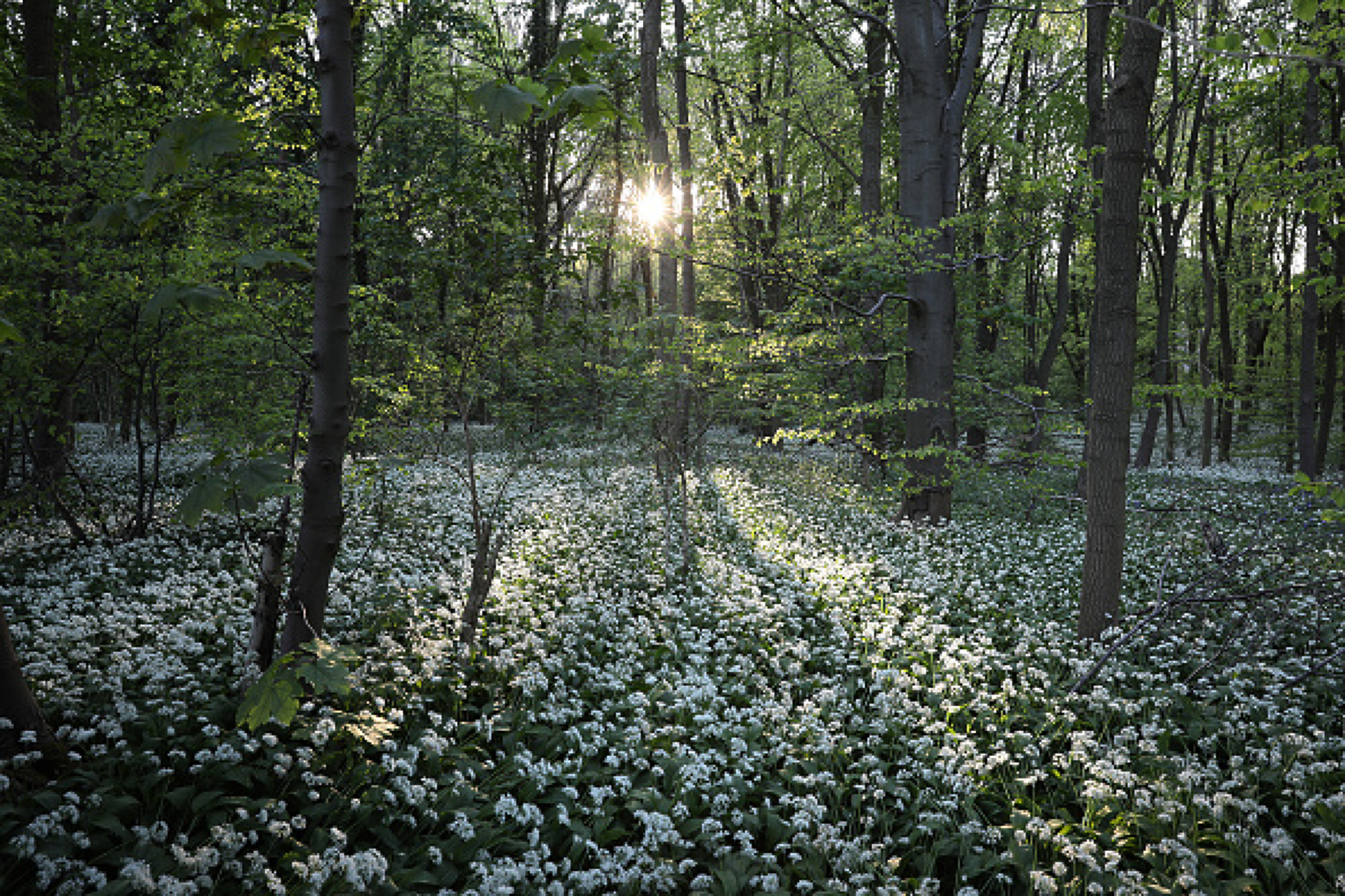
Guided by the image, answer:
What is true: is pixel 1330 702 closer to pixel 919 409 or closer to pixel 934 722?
pixel 934 722

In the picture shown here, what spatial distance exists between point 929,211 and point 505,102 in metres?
9.13

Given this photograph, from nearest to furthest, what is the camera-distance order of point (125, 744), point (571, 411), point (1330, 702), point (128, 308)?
point (125, 744)
point (1330, 702)
point (128, 308)
point (571, 411)

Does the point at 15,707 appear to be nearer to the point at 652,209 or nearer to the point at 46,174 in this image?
the point at 46,174

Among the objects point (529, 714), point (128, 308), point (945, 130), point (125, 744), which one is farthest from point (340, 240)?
point (945, 130)

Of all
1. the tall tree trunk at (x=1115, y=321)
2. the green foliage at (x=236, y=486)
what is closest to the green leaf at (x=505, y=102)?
the green foliage at (x=236, y=486)

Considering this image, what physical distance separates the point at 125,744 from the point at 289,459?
196 centimetres

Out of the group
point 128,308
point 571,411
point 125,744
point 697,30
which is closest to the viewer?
point 125,744

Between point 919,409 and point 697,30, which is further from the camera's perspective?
point 697,30

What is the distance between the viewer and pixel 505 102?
1979 mm

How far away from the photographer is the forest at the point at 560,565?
3205 millimetres

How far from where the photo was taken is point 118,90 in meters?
9.34

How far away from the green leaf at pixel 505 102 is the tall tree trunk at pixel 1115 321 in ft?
16.8

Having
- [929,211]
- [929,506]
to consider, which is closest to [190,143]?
[929,211]

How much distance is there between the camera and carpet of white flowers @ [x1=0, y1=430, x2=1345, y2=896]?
3.20 metres
